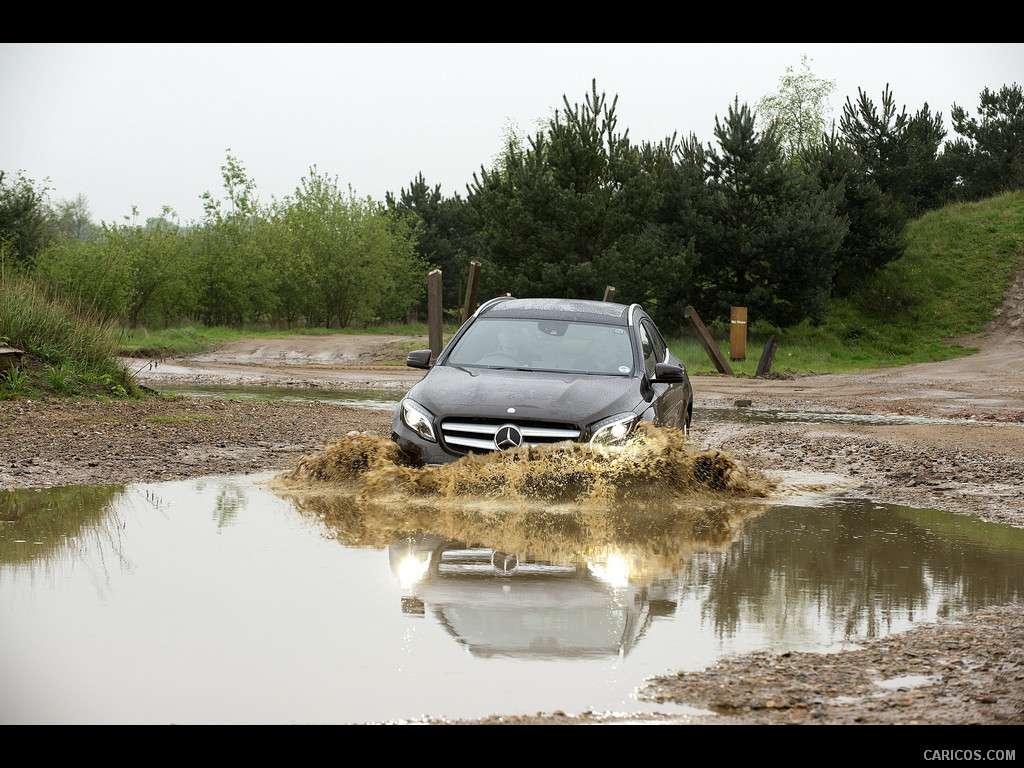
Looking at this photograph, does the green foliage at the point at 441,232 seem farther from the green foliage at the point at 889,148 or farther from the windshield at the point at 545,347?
the windshield at the point at 545,347

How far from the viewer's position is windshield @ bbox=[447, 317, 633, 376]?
9.85 metres

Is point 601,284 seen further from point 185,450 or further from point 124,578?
point 124,578

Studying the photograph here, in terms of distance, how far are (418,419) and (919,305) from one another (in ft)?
114

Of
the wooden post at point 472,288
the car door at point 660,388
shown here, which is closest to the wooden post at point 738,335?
the wooden post at point 472,288

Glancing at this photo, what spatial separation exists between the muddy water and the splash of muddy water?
25 mm

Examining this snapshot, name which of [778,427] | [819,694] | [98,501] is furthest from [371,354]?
[819,694]

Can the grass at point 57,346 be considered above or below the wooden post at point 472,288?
below

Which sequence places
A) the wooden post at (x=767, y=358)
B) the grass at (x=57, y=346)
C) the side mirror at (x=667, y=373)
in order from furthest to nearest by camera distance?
the wooden post at (x=767, y=358) → the grass at (x=57, y=346) → the side mirror at (x=667, y=373)

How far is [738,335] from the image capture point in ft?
102

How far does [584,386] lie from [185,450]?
5.12 meters

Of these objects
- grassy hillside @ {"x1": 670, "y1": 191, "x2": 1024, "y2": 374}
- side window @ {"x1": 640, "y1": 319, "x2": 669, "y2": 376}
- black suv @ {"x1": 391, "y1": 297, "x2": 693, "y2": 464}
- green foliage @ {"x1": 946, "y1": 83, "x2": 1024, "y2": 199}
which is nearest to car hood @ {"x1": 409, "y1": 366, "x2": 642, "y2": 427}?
black suv @ {"x1": 391, "y1": 297, "x2": 693, "y2": 464}

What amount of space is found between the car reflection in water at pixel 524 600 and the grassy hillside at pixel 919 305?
2352 cm

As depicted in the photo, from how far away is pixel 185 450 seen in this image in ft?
39.0

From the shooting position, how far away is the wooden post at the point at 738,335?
30859mm
